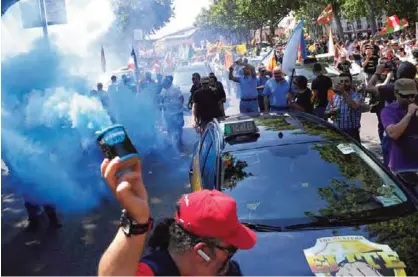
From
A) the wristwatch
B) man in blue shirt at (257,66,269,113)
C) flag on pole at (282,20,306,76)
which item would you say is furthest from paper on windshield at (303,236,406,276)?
man in blue shirt at (257,66,269,113)

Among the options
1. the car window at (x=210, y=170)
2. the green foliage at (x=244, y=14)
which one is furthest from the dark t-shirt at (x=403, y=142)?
the green foliage at (x=244, y=14)

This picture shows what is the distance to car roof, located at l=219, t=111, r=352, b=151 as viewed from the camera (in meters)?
4.78

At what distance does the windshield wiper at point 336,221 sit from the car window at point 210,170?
87 centimetres

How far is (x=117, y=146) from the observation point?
1784 millimetres

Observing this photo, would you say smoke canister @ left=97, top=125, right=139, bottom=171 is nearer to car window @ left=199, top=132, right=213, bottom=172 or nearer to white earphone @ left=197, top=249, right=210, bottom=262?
white earphone @ left=197, top=249, right=210, bottom=262

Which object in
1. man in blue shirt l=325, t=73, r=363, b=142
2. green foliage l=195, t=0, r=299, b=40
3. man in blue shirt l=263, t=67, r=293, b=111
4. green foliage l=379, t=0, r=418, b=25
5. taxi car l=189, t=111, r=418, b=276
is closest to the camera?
taxi car l=189, t=111, r=418, b=276

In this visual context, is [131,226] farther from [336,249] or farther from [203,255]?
[336,249]

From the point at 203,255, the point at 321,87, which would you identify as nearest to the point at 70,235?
the point at 321,87

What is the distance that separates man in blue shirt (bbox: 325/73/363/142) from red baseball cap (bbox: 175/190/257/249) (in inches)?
209

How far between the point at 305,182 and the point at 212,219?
2.38 metres

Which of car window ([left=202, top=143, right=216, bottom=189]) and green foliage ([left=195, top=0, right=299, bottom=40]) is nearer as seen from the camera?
car window ([left=202, top=143, right=216, bottom=189])

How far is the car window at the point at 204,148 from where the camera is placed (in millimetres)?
5293

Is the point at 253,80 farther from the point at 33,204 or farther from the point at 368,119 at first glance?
the point at 33,204

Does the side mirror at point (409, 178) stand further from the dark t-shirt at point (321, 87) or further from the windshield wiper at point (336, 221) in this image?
the dark t-shirt at point (321, 87)
